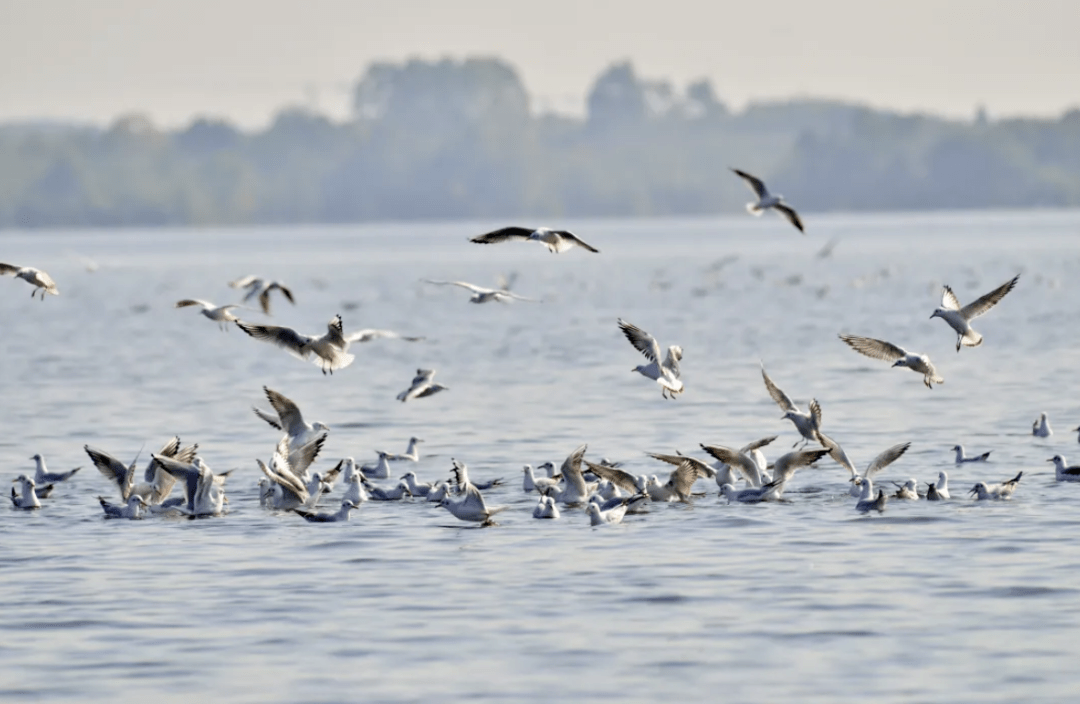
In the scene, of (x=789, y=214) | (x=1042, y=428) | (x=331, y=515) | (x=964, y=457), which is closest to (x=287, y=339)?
(x=331, y=515)

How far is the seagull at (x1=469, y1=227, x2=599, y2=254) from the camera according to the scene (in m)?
22.4

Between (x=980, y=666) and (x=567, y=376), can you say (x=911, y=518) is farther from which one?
(x=567, y=376)

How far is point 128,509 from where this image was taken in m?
23.6

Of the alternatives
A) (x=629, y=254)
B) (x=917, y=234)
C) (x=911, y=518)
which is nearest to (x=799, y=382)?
(x=911, y=518)

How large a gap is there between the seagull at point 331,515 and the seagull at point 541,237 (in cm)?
377

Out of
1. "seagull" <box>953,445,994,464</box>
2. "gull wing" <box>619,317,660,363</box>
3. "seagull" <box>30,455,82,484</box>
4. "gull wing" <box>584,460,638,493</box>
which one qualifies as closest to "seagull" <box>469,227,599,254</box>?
"gull wing" <box>619,317,660,363</box>

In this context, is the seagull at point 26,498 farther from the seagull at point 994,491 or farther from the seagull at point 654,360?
the seagull at point 994,491

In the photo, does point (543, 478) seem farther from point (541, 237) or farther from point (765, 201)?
point (765, 201)

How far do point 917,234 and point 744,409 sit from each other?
16336cm

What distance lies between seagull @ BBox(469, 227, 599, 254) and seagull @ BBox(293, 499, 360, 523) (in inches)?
149

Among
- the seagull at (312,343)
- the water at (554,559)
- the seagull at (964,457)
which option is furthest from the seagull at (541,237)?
the seagull at (964,457)

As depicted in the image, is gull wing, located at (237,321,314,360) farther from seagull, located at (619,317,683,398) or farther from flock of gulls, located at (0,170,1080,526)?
seagull, located at (619,317,683,398)

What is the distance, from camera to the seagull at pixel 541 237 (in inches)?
883

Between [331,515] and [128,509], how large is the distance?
2.61m
